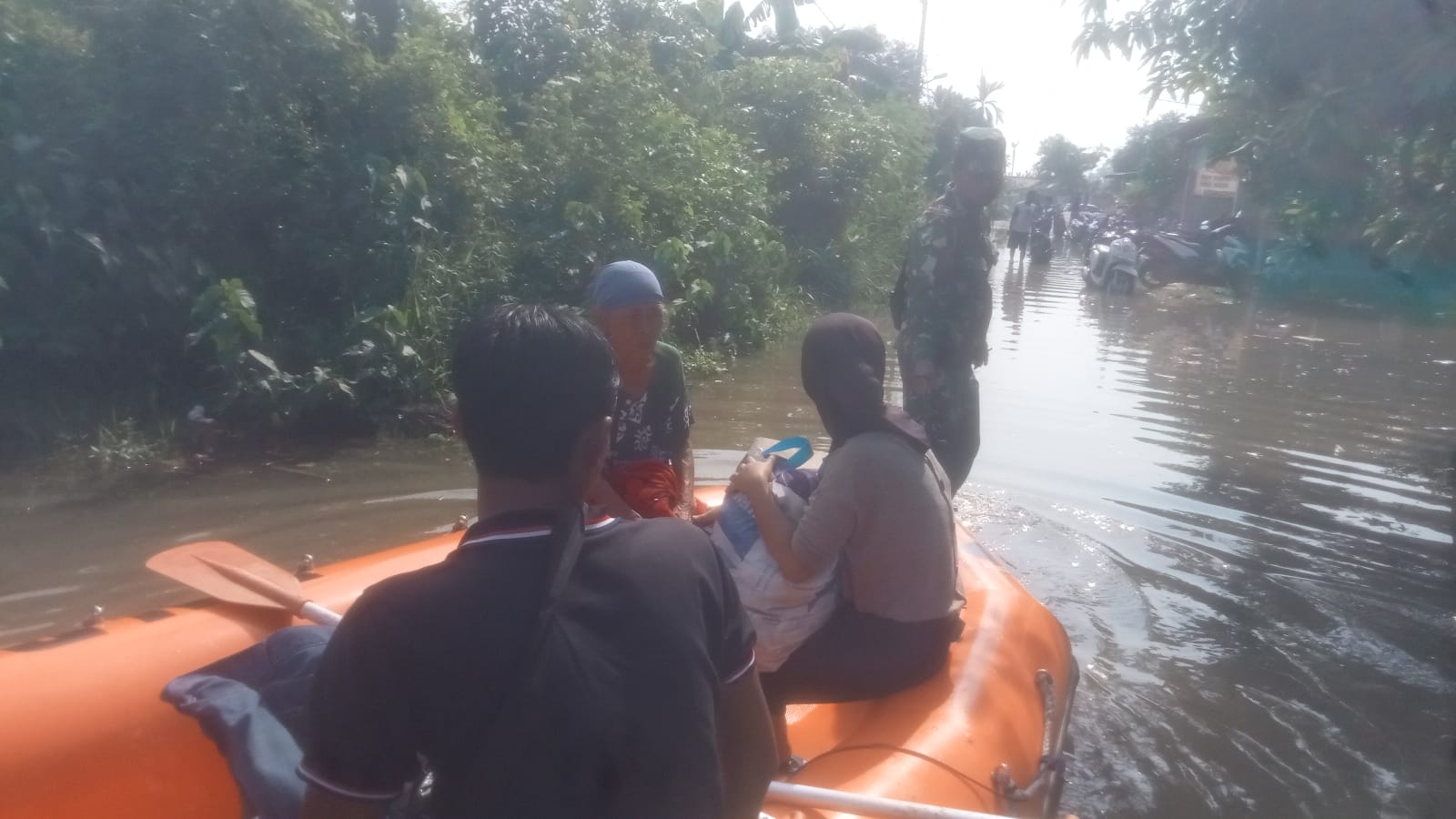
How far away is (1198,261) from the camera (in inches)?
795

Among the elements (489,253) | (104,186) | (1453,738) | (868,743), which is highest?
(104,186)

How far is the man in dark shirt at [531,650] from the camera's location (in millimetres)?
1184

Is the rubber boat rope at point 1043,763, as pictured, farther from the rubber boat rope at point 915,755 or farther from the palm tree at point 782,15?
the palm tree at point 782,15

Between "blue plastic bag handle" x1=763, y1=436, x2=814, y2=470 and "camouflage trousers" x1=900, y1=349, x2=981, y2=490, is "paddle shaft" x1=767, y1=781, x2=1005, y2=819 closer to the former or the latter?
"blue plastic bag handle" x1=763, y1=436, x2=814, y2=470

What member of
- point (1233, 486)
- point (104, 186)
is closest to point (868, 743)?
point (1233, 486)

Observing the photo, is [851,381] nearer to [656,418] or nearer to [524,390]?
[656,418]

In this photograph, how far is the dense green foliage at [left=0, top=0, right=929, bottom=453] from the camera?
6.93 metres

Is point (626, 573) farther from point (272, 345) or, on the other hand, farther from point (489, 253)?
point (489, 253)

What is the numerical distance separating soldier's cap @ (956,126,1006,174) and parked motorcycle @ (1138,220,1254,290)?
55.1ft

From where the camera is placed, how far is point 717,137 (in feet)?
38.1

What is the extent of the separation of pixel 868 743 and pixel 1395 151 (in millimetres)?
5287

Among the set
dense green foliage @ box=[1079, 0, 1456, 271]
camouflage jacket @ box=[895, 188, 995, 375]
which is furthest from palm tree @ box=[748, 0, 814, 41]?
camouflage jacket @ box=[895, 188, 995, 375]

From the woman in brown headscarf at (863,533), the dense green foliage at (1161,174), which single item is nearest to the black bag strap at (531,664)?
the woman in brown headscarf at (863,533)

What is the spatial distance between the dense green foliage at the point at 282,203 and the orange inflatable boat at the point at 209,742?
4350 mm
